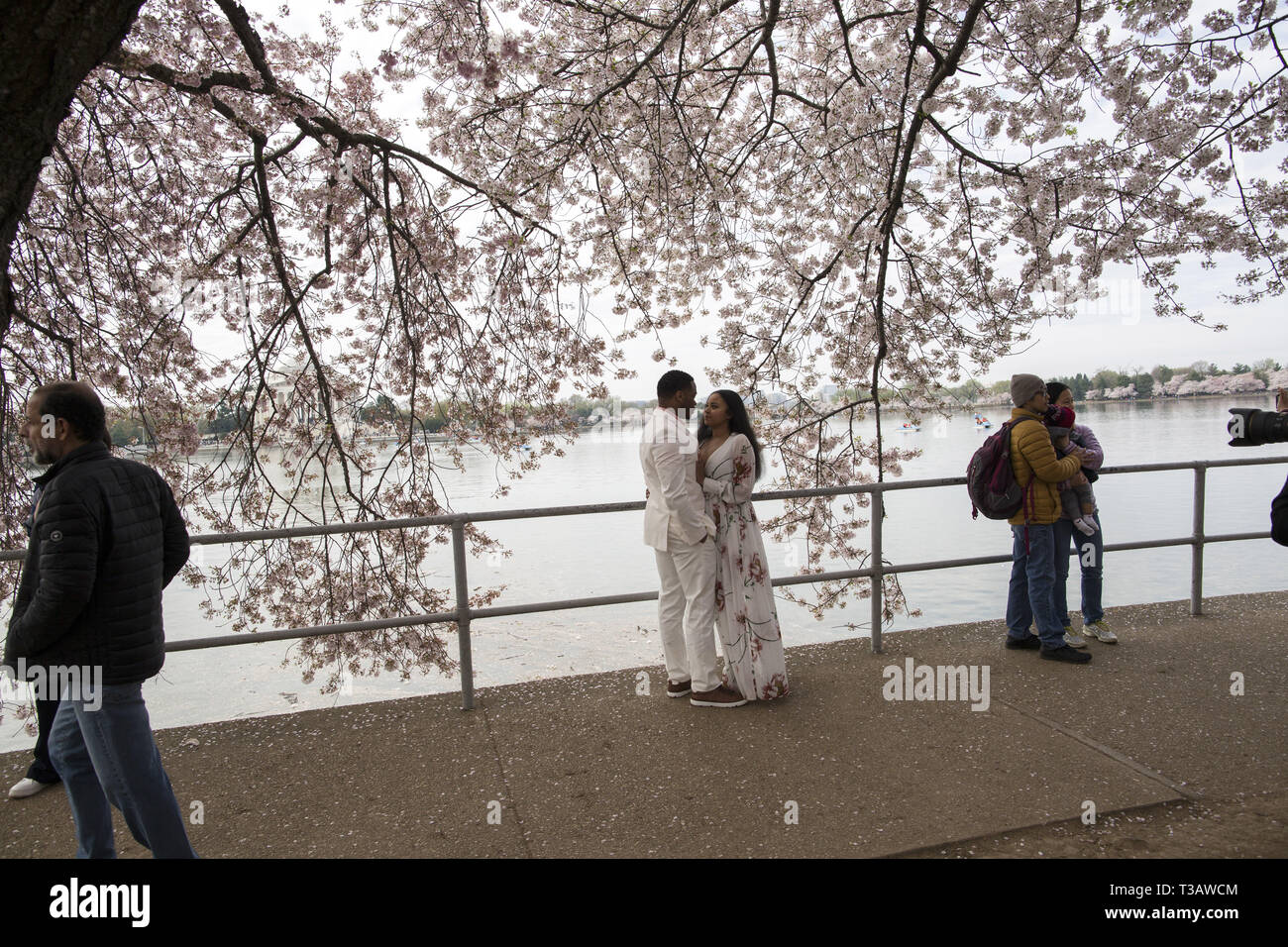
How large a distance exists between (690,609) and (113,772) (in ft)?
8.14

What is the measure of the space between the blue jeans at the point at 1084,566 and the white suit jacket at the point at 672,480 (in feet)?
7.55

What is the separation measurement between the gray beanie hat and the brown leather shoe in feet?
7.98

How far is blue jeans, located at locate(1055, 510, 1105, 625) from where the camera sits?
4547 millimetres

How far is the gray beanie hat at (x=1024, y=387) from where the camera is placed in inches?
175

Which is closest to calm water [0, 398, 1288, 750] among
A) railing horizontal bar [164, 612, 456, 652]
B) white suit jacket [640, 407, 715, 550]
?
white suit jacket [640, 407, 715, 550]

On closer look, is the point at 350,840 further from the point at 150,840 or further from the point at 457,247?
the point at 457,247

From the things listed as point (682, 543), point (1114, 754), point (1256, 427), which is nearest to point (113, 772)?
point (682, 543)

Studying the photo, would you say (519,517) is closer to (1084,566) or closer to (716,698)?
(716,698)

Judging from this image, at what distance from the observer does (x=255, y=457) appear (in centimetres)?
625

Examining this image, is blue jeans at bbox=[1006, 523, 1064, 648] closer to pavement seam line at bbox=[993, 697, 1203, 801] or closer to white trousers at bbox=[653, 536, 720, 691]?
pavement seam line at bbox=[993, 697, 1203, 801]

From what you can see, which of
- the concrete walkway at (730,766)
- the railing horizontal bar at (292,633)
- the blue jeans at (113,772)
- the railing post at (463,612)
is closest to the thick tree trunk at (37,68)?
the blue jeans at (113,772)

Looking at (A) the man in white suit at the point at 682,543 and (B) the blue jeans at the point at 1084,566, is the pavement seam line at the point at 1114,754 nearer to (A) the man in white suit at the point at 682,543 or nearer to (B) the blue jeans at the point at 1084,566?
(B) the blue jeans at the point at 1084,566
